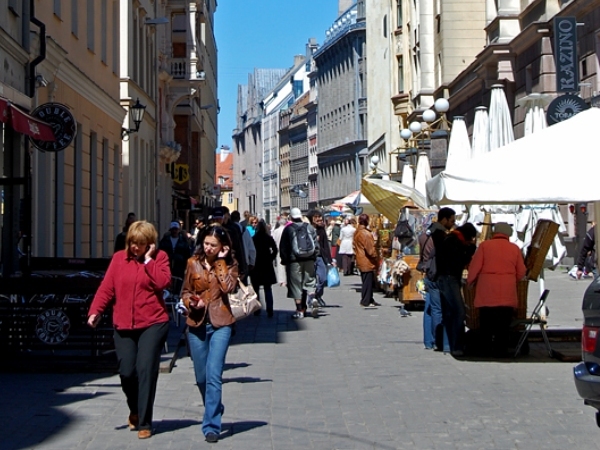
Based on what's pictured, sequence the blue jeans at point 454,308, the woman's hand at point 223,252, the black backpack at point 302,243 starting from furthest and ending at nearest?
the black backpack at point 302,243 < the blue jeans at point 454,308 < the woman's hand at point 223,252

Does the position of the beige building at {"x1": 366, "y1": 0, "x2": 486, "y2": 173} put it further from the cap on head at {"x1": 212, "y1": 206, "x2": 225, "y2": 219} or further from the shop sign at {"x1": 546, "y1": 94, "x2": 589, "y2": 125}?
the cap on head at {"x1": 212, "y1": 206, "x2": 225, "y2": 219}

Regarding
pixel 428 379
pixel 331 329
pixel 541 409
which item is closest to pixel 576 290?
pixel 331 329

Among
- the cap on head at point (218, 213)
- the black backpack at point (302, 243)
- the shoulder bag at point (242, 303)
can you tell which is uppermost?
the cap on head at point (218, 213)

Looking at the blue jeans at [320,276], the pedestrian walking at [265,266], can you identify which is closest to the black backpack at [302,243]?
the pedestrian walking at [265,266]

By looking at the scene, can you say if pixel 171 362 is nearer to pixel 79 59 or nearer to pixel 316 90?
pixel 79 59

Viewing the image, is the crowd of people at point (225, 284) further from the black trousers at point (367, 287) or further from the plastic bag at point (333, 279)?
the plastic bag at point (333, 279)

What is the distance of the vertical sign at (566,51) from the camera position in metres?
25.6

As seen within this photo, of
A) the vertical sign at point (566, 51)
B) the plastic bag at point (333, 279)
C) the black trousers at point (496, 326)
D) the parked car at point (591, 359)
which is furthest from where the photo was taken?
the vertical sign at point (566, 51)

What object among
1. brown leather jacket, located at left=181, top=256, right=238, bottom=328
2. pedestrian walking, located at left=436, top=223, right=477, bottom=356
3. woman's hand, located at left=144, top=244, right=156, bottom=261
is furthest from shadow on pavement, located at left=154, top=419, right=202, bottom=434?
pedestrian walking, located at left=436, top=223, right=477, bottom=356

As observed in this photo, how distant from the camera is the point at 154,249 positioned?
8445mm

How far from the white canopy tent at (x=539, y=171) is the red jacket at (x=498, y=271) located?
0.87 m

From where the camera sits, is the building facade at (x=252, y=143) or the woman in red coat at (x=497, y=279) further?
the building facade at (x=252, y=143)

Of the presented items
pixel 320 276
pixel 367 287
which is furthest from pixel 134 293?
pixel 367 287

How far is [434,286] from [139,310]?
600 centimetres
